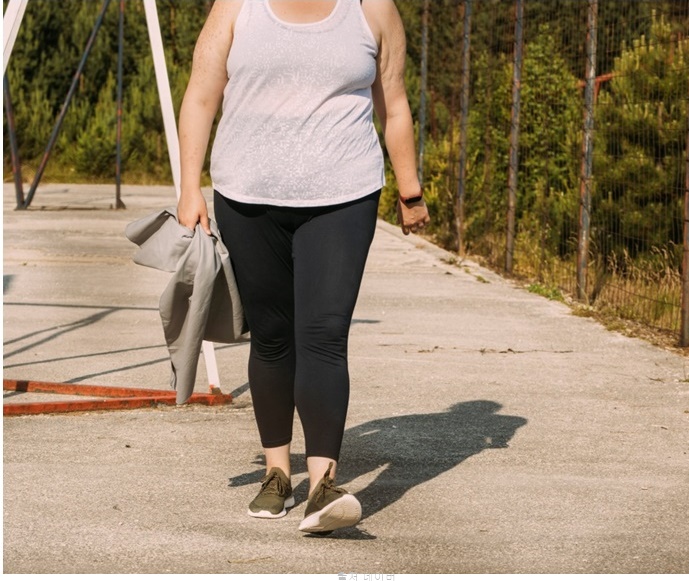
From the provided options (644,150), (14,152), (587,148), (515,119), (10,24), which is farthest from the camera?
(14,152)

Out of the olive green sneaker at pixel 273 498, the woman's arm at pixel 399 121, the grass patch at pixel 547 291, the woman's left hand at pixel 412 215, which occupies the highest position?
the woman's arm at pixel 399 121

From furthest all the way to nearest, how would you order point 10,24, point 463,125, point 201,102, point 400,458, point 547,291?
point 463,125 < point 547,291 < point 400,458 < point 10,24 < point 201,102

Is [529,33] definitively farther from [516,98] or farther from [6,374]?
[6,374]

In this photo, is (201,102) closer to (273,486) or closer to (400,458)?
(273,486)

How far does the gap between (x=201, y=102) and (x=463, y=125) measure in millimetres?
10105

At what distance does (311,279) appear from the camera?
380 centimetres

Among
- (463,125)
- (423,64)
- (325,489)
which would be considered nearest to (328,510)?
(325,489)

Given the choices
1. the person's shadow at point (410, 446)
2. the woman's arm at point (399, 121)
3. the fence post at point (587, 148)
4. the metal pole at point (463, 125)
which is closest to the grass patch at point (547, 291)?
the fence post at point (587, 148)

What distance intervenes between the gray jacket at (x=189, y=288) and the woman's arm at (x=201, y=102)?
66 mm

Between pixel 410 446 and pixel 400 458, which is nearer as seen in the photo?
pixel 400 458

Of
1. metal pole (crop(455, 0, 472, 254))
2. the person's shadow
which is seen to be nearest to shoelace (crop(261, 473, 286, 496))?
the person's shadow

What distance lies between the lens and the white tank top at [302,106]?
12.3 ft

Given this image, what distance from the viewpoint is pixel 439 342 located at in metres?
7.81

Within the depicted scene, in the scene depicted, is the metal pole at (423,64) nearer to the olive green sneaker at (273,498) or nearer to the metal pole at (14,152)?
the metal pole at (14,152)
